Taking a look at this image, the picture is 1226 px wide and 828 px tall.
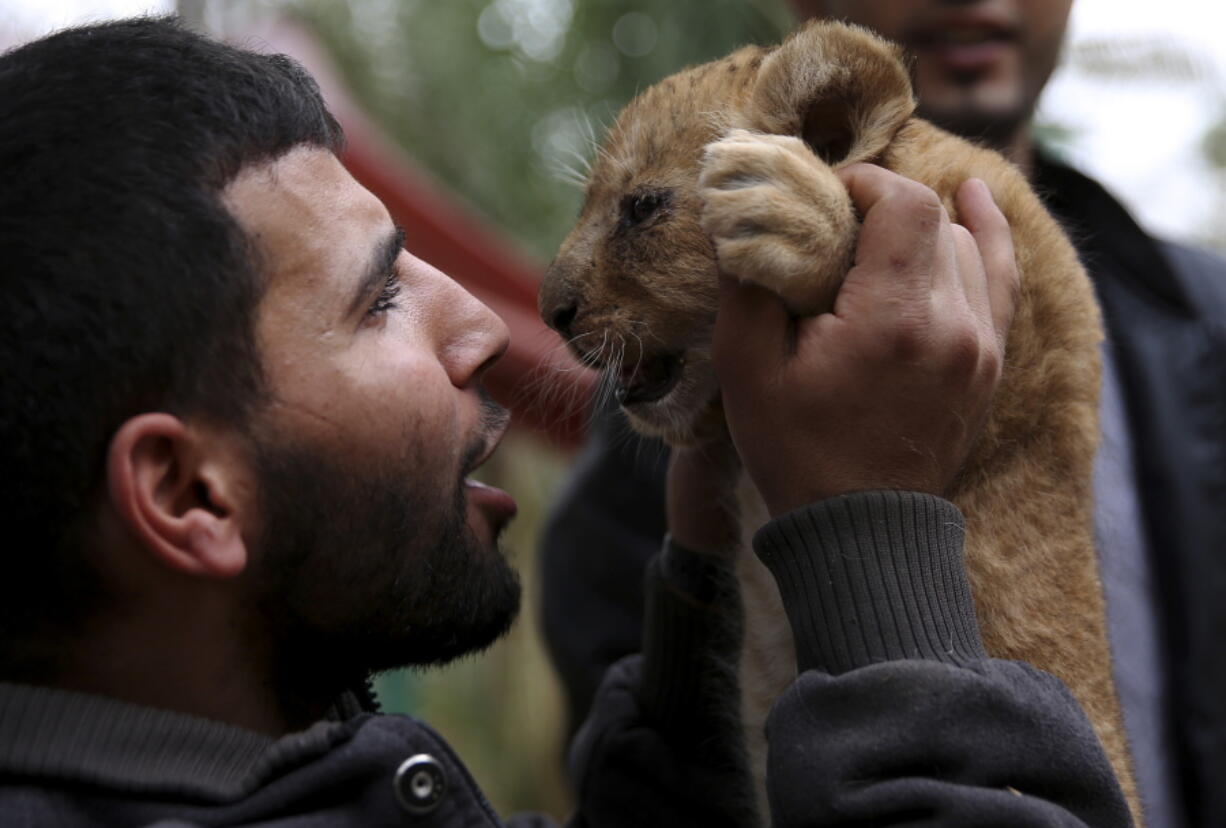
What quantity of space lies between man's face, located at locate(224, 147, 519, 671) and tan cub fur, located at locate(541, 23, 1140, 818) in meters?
0.42

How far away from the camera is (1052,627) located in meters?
1.68

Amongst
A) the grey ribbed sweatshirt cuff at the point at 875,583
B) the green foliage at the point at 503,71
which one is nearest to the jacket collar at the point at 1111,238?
the grey ribbed sweatshirt cuff at the point at 875,583

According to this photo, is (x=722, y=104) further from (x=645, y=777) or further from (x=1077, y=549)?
(x=645, y=777)

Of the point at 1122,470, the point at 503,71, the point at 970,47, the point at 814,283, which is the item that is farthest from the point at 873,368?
the point at 503,71

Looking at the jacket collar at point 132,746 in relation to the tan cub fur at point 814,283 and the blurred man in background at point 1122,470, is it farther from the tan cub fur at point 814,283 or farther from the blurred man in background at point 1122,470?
the blurred man in background at point 1122,470

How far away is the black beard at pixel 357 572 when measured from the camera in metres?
1.42

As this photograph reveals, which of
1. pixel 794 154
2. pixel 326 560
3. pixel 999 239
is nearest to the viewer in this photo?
pixel 326 560

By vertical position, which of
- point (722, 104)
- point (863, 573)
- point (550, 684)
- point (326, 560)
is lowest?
point (550, 684)

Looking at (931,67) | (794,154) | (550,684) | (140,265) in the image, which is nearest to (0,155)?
(140,265)

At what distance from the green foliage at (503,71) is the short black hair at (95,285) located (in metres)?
5.78

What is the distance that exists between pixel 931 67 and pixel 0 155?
75.0 inches

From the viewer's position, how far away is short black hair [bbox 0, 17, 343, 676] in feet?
4.25

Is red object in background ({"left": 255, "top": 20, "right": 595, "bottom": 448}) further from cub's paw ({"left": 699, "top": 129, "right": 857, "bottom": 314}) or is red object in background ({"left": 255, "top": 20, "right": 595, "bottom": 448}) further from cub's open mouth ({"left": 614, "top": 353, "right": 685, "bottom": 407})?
cub's paw ({"left": 699, "top": 129, "right": 857, "bottom": 314})

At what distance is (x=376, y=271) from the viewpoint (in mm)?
1529
